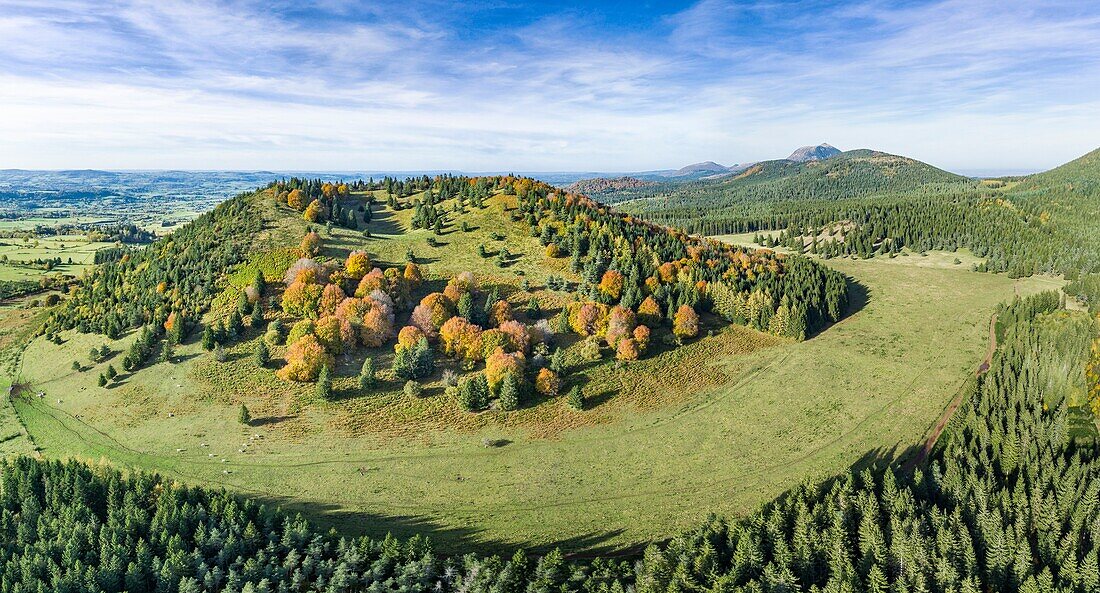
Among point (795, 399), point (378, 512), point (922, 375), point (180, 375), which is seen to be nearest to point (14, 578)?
point (378, 512)

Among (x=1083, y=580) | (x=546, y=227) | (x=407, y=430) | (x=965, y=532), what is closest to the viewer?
(x=1083, y=580)

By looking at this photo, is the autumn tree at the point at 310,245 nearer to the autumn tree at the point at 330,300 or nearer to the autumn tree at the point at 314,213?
the autumn tree at the point at 330,300

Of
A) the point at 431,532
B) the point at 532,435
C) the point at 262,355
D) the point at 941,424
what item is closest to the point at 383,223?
the point at 262,355

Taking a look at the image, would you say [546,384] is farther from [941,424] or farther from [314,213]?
[314,213]

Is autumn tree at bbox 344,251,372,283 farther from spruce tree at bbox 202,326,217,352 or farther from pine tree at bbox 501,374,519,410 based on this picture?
pine tree at bbox 501,374,519,410

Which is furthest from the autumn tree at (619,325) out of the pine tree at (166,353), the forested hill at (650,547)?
the pine tree at (166,353)

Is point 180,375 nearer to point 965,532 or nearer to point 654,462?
point 654,462

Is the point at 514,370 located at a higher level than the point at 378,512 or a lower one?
higher

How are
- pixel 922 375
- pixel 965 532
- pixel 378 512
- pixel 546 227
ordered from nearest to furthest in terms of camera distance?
pixel 965 532 → pixel 378 512 → pixel 922 375 → pixel 546 227

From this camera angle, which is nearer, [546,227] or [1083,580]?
[1083,580]
